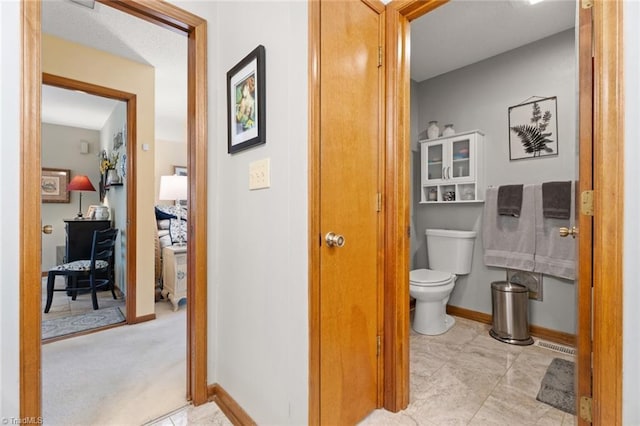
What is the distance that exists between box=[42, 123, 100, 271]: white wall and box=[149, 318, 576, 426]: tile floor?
16.5 feet

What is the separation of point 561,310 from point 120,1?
11.2ft

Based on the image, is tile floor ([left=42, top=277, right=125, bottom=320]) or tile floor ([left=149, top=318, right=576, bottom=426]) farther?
tile floor ([left=42, top=277, right=125, bottom=320])

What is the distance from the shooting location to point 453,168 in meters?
2.89

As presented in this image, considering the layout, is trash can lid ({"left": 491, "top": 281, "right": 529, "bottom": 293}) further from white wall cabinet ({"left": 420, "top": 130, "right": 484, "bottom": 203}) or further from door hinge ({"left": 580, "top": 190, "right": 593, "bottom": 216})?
door hinge ({"left": 580, "top": 190, "right": 593, "bottom": 216})

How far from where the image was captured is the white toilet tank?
9.11 ft

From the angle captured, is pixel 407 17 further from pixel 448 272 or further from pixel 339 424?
pixel 448 272

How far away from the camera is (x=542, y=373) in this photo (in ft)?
6.24

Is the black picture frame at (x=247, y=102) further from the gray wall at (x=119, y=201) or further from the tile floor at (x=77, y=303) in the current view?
the tile floor at (x=77, y=303)

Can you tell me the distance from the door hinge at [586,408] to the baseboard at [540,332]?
1.29 meters

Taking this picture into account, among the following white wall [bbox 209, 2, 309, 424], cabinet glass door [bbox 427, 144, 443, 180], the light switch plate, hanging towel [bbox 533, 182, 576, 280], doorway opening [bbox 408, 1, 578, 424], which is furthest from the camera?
cabinet glass door [bbox 427, 144, 443, 180]

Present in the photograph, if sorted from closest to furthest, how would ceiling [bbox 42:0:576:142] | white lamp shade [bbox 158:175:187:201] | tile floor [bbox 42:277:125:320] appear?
1. ceiling [bbox 42:0:576:142]
2. tile floor [bbox 42:277:125:320]
3. white lamp shade [bbox 158:175:187:201]

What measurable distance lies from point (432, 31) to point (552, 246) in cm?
192

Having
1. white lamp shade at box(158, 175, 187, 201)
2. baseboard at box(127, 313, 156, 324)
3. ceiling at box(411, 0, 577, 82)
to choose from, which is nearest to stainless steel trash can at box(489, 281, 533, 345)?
ceiling at box(411, 0, 577, 82)

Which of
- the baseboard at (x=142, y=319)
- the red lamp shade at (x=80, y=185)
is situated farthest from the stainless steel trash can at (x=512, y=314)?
the red lamp shade at (x=80, y=185)
